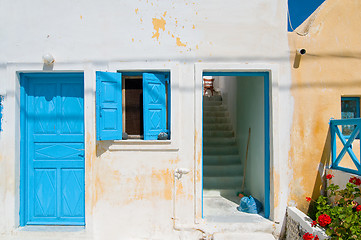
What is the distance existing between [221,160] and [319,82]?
3.17 m

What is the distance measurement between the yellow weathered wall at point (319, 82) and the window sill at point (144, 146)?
2.13 meters

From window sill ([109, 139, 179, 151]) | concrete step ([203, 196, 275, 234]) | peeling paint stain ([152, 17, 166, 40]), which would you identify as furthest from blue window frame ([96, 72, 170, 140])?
concrete step ([203, 196, 275, 234])

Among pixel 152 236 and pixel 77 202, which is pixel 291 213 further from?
pixel 77 202

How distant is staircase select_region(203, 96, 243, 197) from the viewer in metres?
5.81

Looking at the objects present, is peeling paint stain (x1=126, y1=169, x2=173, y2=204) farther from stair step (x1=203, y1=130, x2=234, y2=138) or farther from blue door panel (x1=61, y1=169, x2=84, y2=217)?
stair step (x1=203, y1=130, x2=234, y2=138)

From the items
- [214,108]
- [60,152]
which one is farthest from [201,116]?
[214,108]

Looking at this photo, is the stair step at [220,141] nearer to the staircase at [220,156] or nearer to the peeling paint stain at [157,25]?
the staircase at [220,156]

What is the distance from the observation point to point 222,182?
585 centimetres

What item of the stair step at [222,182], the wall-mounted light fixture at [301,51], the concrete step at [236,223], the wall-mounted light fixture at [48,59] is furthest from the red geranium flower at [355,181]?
the wall-mounted light fixture at [48,59]

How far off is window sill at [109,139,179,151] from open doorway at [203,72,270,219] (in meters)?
1.43

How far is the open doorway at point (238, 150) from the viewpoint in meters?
4.44

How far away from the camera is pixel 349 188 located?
343 cm

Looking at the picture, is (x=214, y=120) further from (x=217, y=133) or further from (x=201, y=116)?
(x=201, y=116)

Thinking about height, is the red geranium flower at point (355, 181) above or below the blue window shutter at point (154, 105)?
below
